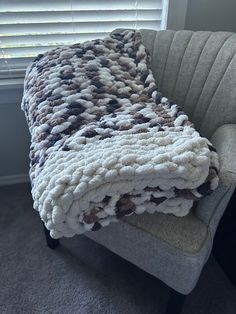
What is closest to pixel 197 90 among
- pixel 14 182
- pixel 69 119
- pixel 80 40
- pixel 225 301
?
pixel 69 119

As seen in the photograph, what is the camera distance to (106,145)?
794 millimetres

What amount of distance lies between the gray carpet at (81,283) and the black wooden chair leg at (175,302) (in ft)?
0.38

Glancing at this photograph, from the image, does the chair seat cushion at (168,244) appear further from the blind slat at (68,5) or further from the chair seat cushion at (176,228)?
the blind slat at (68,5)

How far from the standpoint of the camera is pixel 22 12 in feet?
4.20

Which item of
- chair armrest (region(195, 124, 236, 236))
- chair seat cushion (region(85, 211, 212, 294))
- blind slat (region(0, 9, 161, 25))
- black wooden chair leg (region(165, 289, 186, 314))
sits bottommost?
black wooden chair leg (region(165, 289, 186, 314))

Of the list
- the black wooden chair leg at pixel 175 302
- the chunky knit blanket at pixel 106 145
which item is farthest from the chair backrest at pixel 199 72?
the black wooden chair leg at pixel 175 302

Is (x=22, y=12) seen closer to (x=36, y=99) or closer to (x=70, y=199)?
(x=36, y=99)

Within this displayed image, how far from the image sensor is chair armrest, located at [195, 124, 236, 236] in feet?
2.45

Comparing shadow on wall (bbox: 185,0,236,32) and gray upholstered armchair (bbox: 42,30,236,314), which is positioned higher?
shadow on wall (bbox: 185,0,236,32)

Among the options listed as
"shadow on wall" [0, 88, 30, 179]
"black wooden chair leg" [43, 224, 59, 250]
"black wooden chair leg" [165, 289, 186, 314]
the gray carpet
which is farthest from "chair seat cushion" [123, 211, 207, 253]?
"shadow on wall" [0, 88, 30, 179]

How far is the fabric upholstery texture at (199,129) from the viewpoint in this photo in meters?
0.79

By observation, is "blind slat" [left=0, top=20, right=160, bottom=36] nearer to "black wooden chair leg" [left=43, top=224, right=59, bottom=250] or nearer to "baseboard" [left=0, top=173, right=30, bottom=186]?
"baseboard" [left=0, top=173, right=30, bottom=186]

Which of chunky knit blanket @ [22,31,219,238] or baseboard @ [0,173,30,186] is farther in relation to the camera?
baseboard @ [0,173,30,186]

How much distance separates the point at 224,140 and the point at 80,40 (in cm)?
86
